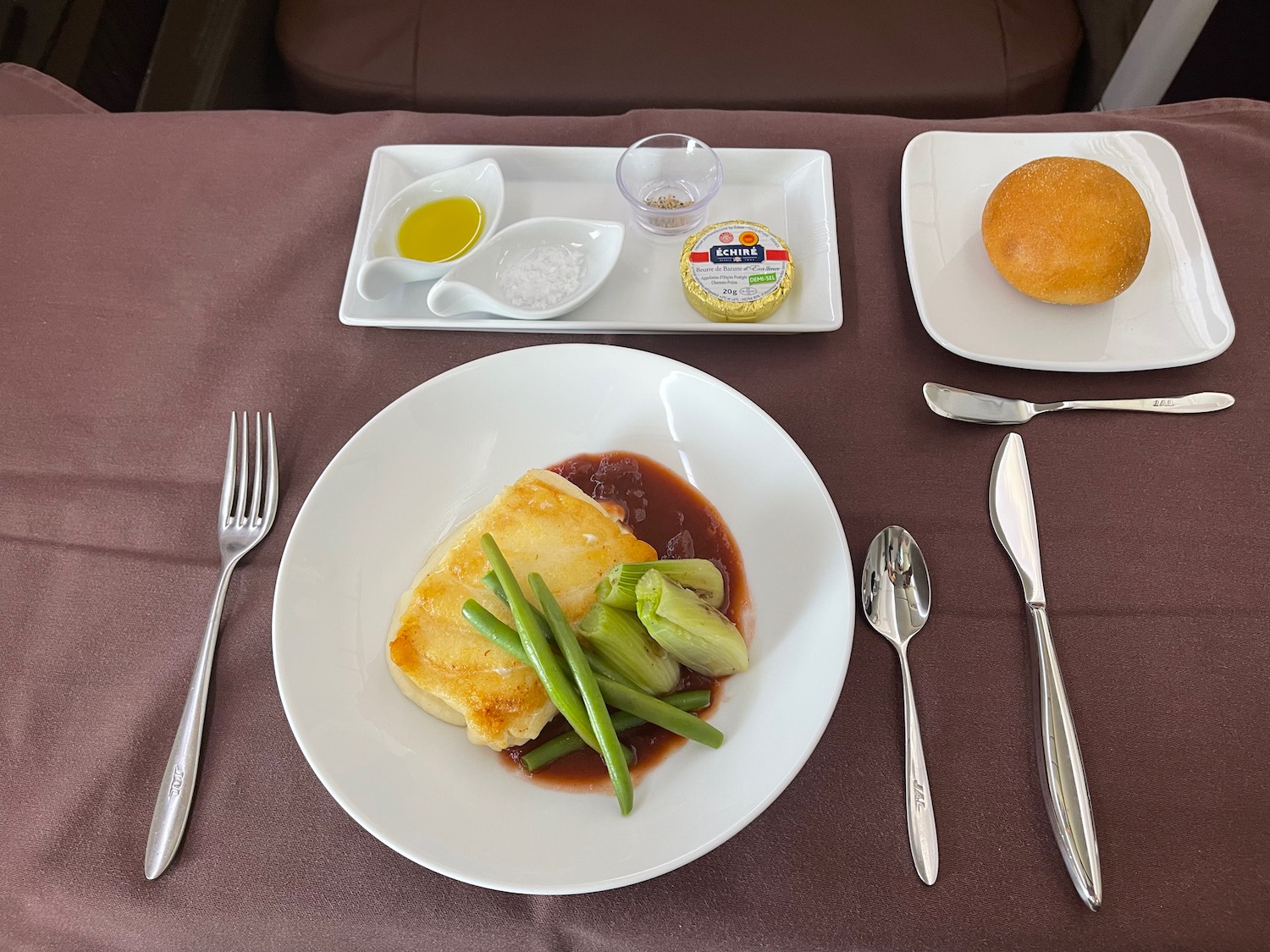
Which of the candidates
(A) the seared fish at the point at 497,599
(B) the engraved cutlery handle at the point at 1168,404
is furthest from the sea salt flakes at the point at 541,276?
(B) the engraved cutlery handle at the point at 1168,404

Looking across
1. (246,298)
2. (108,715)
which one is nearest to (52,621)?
(108,715)

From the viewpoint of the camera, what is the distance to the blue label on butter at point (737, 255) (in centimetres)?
147

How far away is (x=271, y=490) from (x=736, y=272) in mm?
903

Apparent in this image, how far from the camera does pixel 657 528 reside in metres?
1.27

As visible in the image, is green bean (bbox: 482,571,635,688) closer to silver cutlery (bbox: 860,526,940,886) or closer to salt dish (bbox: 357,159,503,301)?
silver cutlery (bbox: 860,526,940,886)

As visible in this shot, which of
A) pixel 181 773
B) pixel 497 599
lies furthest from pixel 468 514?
pixel 181 773

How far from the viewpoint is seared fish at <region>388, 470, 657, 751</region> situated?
3.52ft

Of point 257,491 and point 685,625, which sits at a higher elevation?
point 685,625

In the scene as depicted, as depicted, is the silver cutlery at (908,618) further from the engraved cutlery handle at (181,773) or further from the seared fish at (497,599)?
the engraved cutlery handle at (181,773)

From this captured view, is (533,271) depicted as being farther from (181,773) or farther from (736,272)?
(181,773)

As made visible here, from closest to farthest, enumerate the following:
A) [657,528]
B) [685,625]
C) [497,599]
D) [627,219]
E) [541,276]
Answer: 1. [685,625]
2. [497,599]
3. [657,528]
4. [541,276]
5. [627,219]

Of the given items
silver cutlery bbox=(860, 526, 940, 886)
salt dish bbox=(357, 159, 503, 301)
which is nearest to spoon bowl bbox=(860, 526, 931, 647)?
silver cutlery bbox=(860, 526, 940, 886)

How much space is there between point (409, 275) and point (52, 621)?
0.83 metres

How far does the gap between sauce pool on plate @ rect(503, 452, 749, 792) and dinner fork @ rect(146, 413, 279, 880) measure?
457mm
